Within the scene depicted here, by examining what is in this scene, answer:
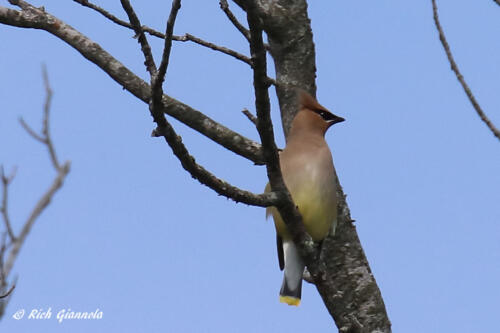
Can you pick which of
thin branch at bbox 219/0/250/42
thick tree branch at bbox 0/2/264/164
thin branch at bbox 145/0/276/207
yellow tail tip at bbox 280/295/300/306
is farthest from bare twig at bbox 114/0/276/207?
thin branch at bbox 219/0/250/42

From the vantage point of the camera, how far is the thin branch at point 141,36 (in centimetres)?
304

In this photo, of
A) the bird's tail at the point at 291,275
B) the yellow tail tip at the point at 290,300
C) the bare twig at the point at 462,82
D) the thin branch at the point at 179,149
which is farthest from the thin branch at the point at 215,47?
the bare twig at the point at 462,82

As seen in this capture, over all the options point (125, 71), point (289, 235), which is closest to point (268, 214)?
point (289, 235)

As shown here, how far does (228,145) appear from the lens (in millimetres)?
4590

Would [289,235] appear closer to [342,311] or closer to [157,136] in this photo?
[342,311]

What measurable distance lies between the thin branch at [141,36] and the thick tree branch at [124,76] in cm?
114

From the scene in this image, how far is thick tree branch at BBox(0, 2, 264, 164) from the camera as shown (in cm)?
439

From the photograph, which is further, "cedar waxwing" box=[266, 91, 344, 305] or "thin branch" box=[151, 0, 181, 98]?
"cedar waxwing" box=[266, 91, 344, 305]

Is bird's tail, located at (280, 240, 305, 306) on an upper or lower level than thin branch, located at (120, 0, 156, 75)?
lower

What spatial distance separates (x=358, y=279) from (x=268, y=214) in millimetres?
507

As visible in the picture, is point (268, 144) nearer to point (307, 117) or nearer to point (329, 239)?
point (329, 239)

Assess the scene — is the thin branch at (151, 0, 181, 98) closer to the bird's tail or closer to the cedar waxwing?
the cedar waxwing

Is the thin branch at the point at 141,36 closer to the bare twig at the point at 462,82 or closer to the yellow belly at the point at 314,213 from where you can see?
the bare twig at the point at 462,82

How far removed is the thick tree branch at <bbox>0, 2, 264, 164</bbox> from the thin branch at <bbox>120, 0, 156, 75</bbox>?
1139mm
